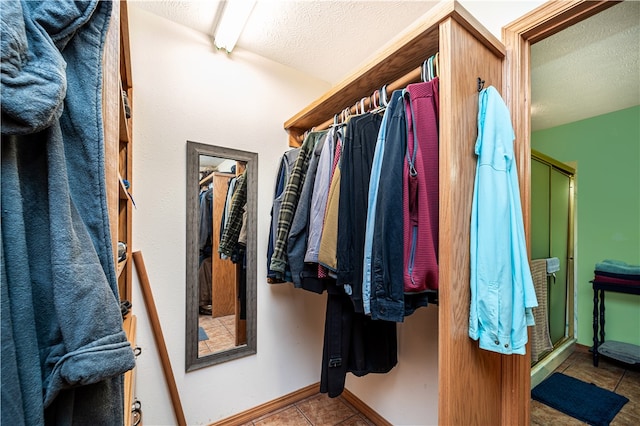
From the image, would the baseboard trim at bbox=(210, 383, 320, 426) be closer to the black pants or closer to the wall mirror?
the wall mirror

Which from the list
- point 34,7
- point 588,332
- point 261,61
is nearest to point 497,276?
point 34,7

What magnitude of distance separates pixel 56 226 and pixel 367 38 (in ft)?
6.08

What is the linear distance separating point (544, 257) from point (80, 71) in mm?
3081

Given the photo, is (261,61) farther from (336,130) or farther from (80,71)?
(80,71)

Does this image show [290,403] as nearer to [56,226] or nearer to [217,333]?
[217,333]

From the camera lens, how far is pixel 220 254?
5.57 ft

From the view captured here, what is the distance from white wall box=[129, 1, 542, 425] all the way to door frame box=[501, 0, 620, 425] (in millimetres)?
120

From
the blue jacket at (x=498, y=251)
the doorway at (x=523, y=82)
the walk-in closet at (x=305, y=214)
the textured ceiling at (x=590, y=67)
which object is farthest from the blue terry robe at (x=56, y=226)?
the textured ceiling at (x=590, y=67)

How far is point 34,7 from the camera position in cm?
38

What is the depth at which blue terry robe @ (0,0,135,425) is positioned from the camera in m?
0.33

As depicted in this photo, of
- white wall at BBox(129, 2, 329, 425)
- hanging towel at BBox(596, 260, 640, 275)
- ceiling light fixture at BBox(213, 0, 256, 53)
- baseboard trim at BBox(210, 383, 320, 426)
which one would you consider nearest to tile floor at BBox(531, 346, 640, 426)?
hanging towel at BBox(596, 260, 640, 275)

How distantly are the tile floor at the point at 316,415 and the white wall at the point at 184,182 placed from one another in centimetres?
11

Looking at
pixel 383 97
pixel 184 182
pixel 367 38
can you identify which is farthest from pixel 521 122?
pixel 184 182

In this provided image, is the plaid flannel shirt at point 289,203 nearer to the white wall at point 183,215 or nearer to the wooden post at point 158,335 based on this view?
the white wall at point 183,215
